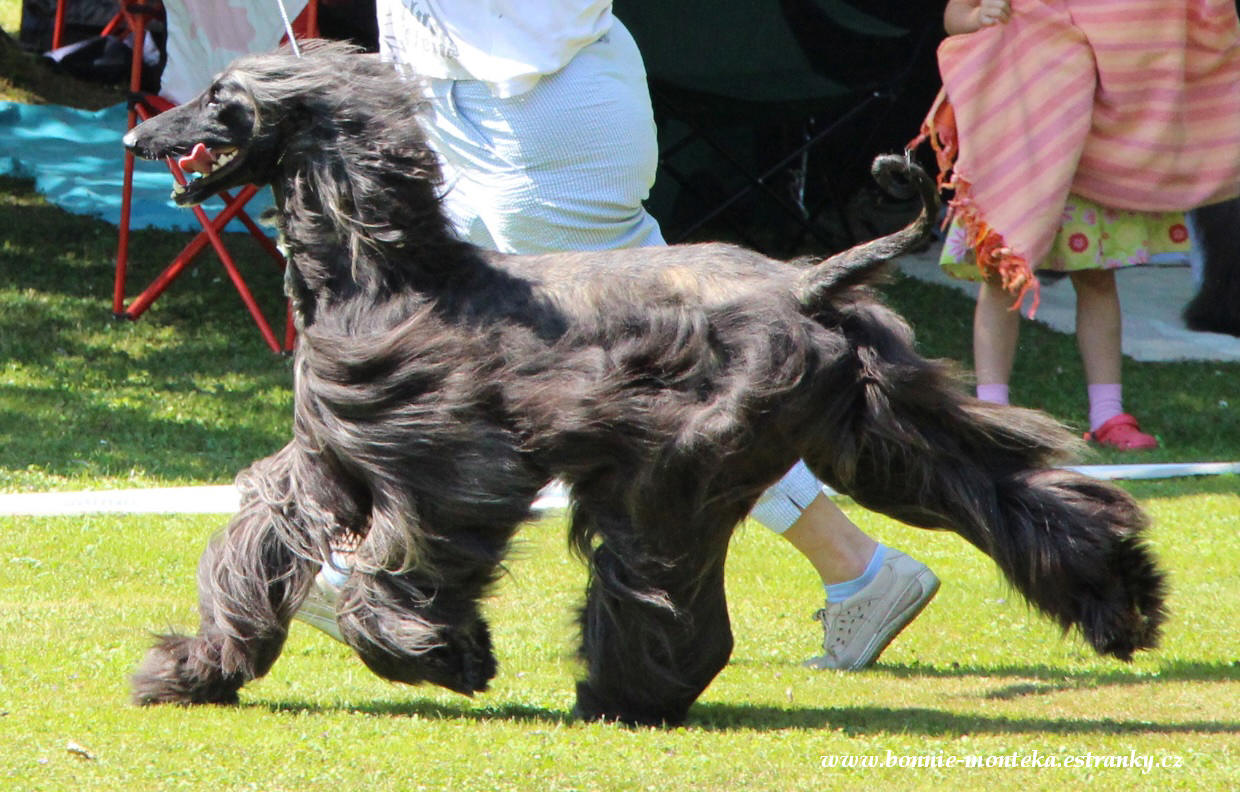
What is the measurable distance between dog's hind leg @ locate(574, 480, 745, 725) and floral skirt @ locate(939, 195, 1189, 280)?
9.87ft

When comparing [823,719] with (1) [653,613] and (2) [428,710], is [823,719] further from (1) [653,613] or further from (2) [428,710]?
(2) [428,710]

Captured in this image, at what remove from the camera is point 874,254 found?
111 inches

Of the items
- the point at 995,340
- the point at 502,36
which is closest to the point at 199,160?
the point at 502,36

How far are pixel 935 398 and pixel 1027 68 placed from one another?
9.75 feet

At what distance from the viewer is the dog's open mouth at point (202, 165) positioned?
2.91 metres

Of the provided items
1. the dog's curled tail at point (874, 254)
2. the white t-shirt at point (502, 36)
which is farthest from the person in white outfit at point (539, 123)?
the dog's curled tail at point (874, 254)

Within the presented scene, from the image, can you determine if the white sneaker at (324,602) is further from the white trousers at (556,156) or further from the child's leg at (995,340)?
the child's leg at (995,340)

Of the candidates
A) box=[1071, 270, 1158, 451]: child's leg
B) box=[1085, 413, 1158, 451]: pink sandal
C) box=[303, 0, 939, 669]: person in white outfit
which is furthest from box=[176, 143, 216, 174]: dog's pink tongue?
box=[1085, 413, 1158, 451]: pink sandal

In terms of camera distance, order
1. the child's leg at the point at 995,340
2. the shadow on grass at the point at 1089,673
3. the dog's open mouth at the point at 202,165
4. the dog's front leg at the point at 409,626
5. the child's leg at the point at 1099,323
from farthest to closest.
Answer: the child's leg at the point at 1099,323 → the child's leg at the point at 995,340 → the shadow on grass at the point at 1089,673 → the dog's open mouth at the point at 202,165 → the dog's front leg at the point at 409,626

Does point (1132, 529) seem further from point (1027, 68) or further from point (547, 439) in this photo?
point (1027, 68)

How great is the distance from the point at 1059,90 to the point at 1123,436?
1.37m

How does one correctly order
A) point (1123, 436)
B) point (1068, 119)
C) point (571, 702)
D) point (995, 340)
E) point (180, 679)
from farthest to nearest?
point (1123, 436), point (995, 340), point (1068, 119), point (571, 702), point (180, 679)

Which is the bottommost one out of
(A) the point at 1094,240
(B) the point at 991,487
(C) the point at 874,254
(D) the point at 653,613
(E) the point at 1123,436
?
(E) the point at 1123,436

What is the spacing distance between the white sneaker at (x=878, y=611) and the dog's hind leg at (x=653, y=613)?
25.3 inches
